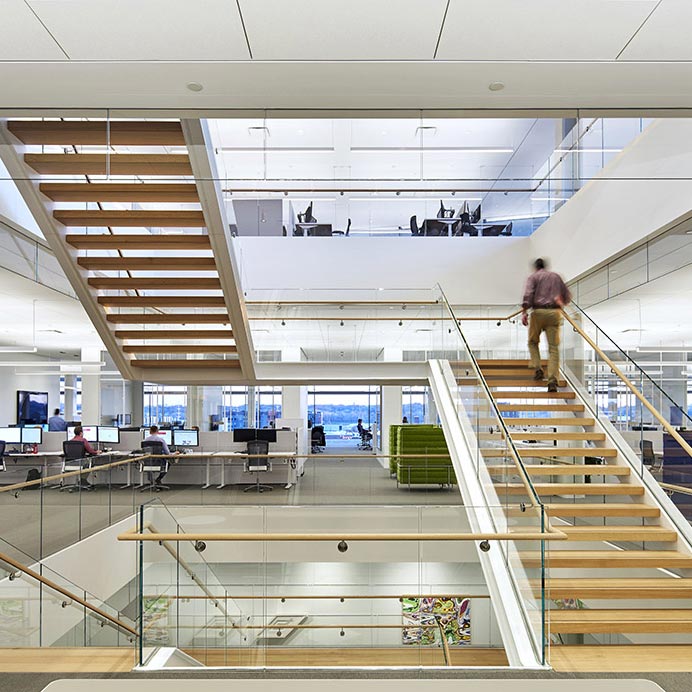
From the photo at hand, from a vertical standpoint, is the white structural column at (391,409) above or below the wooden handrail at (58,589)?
Answer: above

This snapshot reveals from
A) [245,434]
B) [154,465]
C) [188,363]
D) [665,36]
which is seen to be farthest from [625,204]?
[154,465]

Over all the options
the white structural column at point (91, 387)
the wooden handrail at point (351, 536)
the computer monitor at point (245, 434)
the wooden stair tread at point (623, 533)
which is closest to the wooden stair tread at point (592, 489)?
the wooden stair tread at point (623, 533)

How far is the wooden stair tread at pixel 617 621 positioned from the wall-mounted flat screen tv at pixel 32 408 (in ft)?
33.2

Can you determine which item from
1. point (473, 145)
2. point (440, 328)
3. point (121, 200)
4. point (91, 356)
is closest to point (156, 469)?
point (91, 356)

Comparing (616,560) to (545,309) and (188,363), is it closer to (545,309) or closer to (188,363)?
(545,309)

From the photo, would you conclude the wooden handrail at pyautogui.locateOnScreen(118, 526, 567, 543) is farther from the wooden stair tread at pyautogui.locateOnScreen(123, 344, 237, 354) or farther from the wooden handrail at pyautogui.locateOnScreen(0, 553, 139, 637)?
A: the wooden stair tread at pyautogui.locateOnScreen(123, 344, 237, 354)

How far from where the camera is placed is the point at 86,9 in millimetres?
3445

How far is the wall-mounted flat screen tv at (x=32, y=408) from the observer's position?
11883 mm

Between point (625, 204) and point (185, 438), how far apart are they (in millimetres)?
9990

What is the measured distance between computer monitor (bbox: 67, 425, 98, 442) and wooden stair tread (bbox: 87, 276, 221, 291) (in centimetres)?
545

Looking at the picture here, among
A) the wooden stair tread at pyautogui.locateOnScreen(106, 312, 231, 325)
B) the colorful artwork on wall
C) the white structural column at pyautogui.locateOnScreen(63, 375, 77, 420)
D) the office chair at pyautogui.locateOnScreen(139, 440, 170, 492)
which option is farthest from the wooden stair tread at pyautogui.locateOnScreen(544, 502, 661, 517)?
the white structural column at pyautogui.locateOnScreen(63, 375, 77, 420)

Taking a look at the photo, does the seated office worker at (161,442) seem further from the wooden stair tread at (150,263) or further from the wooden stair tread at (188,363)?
the wooden stair tread at (150,263)

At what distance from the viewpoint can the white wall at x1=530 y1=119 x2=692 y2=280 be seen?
203 inches

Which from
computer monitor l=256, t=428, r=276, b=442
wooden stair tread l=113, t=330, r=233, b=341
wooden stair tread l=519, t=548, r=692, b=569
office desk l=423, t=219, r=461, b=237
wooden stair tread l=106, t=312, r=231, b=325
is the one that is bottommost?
wooden stair tread l=519, t=548, r=692, b=569
